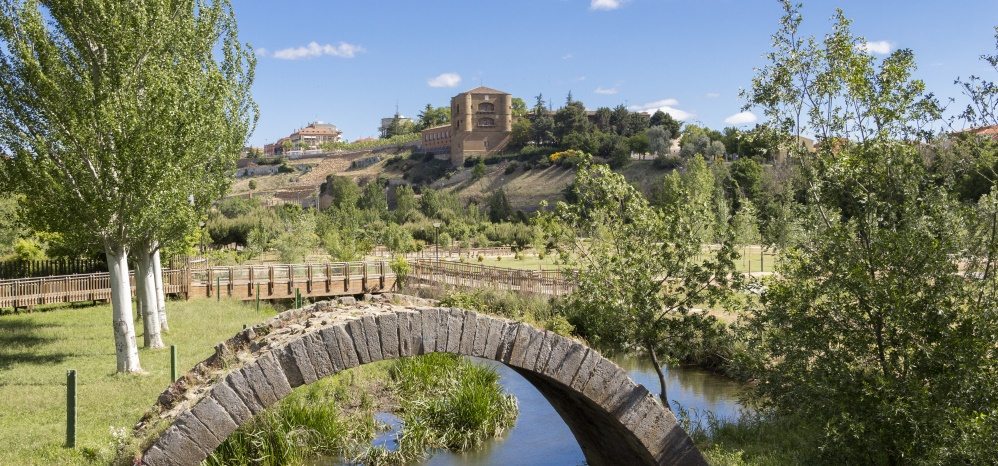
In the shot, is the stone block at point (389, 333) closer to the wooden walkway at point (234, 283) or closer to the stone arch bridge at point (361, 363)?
the stone arch bridge at point (361, 363)

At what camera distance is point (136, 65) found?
16203 millimetres

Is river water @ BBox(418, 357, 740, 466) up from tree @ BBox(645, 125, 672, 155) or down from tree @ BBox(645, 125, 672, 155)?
down

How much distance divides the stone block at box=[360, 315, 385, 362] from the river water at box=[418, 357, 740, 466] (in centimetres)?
660

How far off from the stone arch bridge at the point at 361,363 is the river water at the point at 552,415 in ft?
16.1

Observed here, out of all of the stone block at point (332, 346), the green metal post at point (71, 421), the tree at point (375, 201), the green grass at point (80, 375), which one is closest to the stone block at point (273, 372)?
the stone block at point (332, 346)

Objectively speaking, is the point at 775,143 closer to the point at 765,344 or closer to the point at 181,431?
the point at 765,344

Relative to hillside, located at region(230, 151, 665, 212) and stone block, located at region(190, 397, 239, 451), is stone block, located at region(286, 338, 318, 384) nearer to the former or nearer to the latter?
stone block, located at region(190, 397, 239, 451)

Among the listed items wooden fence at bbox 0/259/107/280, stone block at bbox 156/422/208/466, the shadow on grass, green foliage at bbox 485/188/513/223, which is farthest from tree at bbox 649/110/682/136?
stone block at bbox 156/422/208/466

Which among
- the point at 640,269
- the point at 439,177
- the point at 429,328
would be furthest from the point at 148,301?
the point at 439,177

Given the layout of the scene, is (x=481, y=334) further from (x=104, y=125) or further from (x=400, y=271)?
(x=400, y=271)

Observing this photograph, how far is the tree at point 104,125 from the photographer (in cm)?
1504

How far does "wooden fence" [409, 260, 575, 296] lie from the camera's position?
25422 mm

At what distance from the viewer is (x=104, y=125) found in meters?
15.0

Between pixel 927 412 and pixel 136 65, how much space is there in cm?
1477
